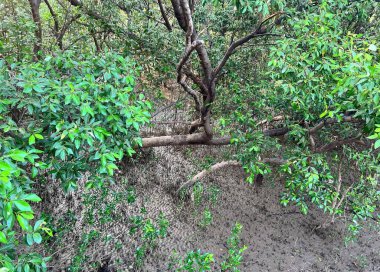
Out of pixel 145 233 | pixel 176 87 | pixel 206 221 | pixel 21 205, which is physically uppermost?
pixel 176 87

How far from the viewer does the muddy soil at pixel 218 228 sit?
376 centimetres

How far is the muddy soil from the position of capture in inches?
148

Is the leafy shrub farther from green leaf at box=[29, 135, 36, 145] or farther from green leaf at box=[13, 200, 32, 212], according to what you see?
green leaf at box=[13, 200, 32, 212]

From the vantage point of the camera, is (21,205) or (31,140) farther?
(31,140)

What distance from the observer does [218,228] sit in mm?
4809

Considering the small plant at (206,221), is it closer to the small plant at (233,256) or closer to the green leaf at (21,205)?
the small plant at (233,256)

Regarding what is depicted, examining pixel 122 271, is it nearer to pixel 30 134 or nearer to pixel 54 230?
pixel 54 230

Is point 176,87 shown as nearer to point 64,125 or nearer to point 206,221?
point 206,221

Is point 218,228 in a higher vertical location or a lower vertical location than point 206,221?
lower

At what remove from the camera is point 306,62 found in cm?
261

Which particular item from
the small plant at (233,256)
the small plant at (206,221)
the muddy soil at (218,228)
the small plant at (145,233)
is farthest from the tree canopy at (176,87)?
the small plant at (233,256)

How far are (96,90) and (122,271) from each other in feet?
7.73

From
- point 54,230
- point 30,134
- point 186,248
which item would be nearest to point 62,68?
point 30,134

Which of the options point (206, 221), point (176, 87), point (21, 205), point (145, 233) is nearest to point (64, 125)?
point (21, 205)
